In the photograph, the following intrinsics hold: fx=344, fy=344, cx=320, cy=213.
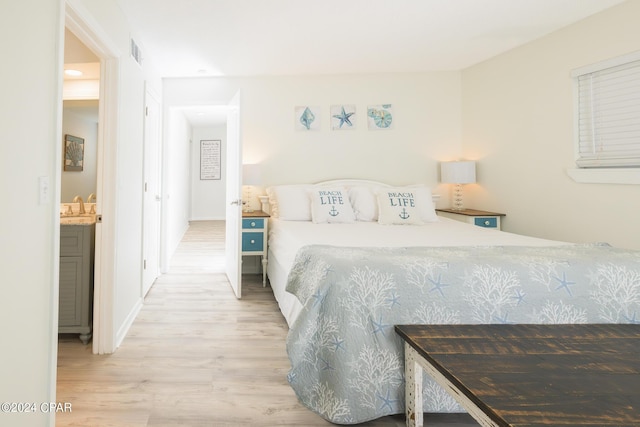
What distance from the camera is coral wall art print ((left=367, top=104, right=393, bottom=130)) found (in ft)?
14.3

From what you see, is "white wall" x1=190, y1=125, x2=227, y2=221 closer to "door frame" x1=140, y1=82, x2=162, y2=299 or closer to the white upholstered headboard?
"door frame" x1=140, y1=82, x2=162, y2=299

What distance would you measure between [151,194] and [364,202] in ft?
7.71

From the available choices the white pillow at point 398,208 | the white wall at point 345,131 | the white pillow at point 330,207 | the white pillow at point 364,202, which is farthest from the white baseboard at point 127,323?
the white pillow at point 398,208

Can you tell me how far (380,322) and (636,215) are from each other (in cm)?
241

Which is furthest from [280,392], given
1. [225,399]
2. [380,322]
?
[380,322]

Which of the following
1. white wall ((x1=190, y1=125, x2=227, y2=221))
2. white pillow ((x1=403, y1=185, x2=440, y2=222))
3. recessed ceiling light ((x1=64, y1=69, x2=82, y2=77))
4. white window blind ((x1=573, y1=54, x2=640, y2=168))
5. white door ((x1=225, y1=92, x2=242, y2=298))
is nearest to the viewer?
white window blind ((x1=573, y1=54, x2=640, y2=168))

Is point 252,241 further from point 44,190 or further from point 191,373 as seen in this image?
point 44,190

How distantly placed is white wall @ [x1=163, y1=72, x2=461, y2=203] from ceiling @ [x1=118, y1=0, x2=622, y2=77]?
201 millimetres

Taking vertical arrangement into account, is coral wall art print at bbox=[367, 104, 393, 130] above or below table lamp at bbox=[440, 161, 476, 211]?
above

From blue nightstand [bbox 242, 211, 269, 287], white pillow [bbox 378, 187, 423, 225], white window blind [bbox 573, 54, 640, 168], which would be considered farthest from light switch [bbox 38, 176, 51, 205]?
white window blind [bbox 573, 54, 640, 168]

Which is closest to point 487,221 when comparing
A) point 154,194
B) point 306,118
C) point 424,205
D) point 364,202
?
point 424,205

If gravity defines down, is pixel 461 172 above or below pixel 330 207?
above

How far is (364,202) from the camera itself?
379 centimetres

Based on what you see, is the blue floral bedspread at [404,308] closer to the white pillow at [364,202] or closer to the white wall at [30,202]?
the white wall at [30,202]
